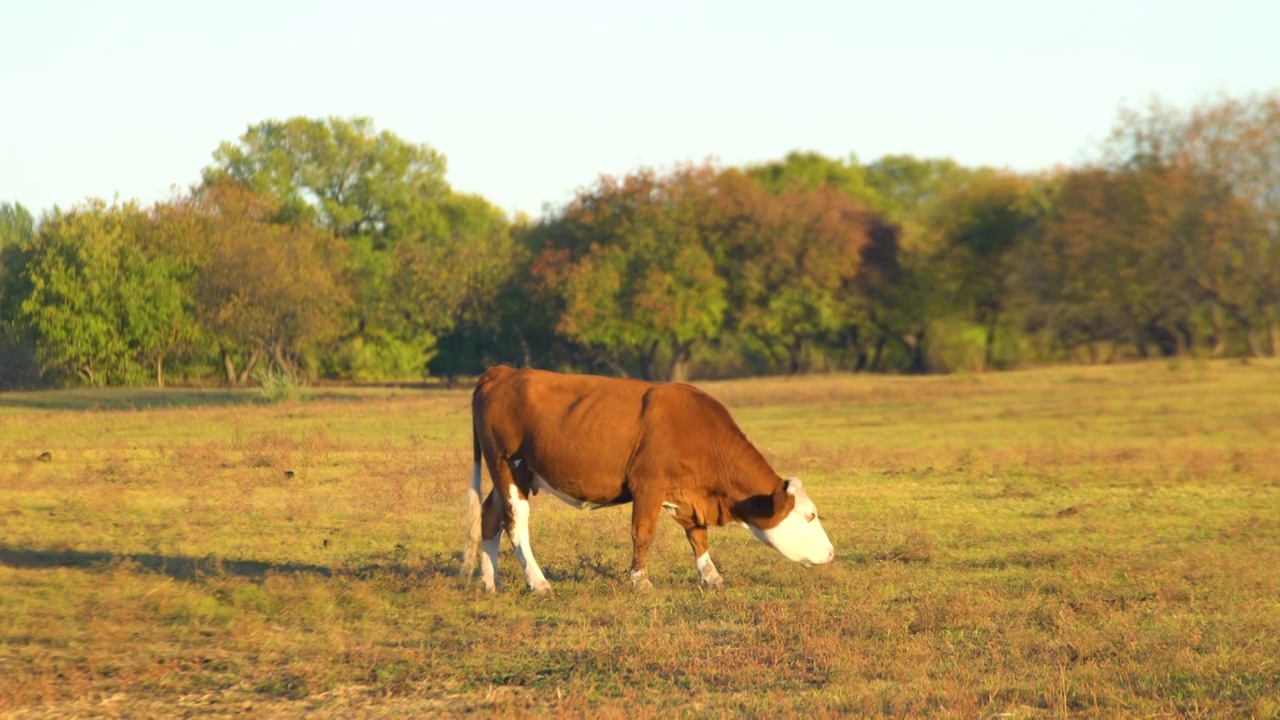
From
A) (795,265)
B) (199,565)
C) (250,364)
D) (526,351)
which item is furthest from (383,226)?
(199,565)

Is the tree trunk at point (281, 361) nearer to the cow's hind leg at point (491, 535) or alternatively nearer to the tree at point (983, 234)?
the tree at point (983, 234)

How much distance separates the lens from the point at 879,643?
8.55 m

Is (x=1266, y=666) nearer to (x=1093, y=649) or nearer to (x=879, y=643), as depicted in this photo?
(x=1093, y=649)

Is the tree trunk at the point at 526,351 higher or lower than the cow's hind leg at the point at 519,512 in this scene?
higher

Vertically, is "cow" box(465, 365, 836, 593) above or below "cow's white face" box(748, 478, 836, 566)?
above

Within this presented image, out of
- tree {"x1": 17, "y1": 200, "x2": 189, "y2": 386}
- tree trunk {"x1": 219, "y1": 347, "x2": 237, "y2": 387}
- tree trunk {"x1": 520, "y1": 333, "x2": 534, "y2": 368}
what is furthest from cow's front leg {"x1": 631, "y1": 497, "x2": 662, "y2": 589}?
tree trunk {"x1": 520, "y1": 333, "x2": 534, "y2": 368}

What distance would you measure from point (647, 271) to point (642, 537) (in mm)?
40421

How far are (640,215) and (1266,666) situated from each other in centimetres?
4525

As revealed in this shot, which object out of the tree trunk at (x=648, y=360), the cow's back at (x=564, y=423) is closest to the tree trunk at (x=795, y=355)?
the tree trunk at (x=648, y=360)

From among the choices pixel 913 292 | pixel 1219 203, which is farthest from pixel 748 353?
pixel 1219 203

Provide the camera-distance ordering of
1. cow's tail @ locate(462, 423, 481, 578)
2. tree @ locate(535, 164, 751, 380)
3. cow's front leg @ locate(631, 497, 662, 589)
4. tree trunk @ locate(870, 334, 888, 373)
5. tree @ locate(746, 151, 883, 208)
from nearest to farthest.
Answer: cow's front leg @ locate(631, 497, 662, 589), cow's tail @ locate(462, 423, 481, 578), tree @ locate(535, 164, 751, 380), tree trunk @ locate(870, 334, 888, 373), tree @ locate(746, 151, 883, 208)

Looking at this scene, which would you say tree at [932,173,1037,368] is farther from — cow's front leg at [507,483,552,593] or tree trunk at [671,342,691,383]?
cow's front leg at [507,483,552,593]

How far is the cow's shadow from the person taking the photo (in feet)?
35.8

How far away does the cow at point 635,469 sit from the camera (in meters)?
10.7
